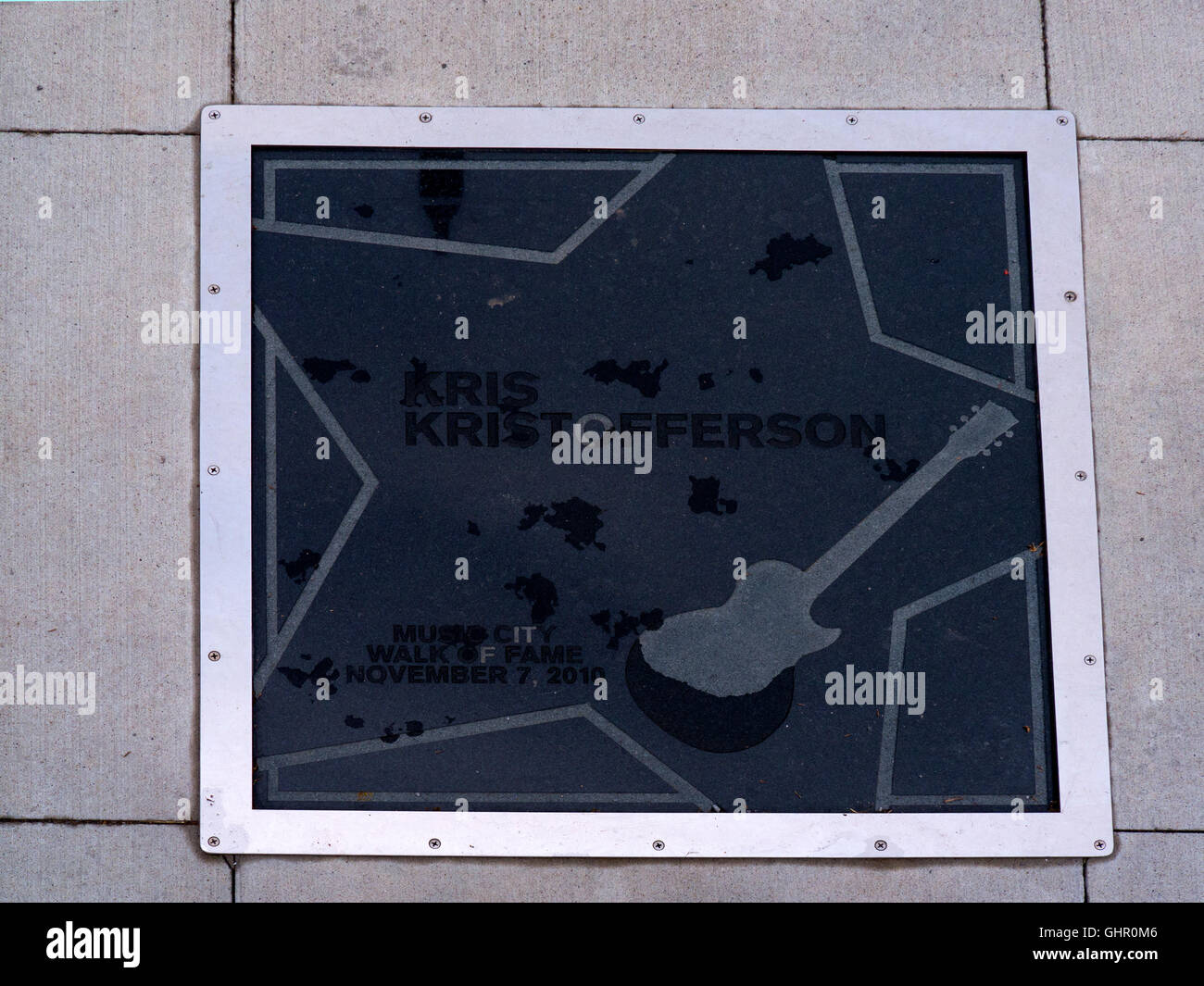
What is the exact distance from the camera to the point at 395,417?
94.2 inches

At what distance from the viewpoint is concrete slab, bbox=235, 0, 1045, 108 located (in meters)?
2.46

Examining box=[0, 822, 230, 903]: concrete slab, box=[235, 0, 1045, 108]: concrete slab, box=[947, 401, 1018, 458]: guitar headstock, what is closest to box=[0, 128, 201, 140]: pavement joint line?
box=[235, 0, 1045, 108]: concrete slab

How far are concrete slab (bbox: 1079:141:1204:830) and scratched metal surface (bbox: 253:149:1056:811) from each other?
0.66ft

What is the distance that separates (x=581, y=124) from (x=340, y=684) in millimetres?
1571

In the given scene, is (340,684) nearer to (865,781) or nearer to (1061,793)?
(865,781)

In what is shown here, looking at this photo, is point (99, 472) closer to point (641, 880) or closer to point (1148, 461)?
point (641, 880)

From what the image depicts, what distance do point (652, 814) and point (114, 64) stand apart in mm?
2396

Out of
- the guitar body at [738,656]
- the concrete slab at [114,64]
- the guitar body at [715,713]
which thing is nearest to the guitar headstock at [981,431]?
the guitar body at [738,656]

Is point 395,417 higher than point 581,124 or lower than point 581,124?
lower

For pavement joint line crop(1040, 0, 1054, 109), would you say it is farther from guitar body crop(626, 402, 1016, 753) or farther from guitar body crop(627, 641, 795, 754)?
guitar body crop(627, 641, 795, 754)

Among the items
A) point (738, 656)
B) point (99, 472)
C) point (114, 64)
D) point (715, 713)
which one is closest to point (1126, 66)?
point (738, 656)

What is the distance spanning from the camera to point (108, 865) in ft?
7.72

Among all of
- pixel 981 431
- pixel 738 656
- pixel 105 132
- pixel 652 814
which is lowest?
pixel 652 814
